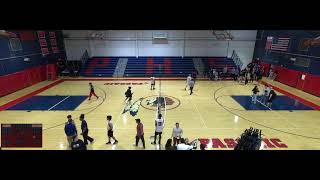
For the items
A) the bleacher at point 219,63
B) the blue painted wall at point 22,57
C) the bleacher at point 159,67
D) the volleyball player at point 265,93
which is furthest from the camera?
the bleacher at point 219,63

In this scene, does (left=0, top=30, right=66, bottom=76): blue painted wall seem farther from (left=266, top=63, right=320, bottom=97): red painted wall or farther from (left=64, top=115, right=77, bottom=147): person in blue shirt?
(left=266, top=63, right=320, bottom=97): red painted wall

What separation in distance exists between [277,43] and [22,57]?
87.4 ft

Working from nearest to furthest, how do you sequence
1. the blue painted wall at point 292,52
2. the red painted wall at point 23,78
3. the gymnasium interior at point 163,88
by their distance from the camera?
1. the gymnasium interior at point 163,88
2. the red painted wall at point 23,78
3. the blue painted wall at point 292,52

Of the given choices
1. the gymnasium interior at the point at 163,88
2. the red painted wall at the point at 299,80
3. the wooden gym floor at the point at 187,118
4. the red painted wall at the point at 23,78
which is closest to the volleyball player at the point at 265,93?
the gymnasium interior at the point at 163,88

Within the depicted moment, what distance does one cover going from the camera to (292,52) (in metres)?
23.0

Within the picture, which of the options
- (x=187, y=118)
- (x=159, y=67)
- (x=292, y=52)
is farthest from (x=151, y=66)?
(x=187, y=118)
